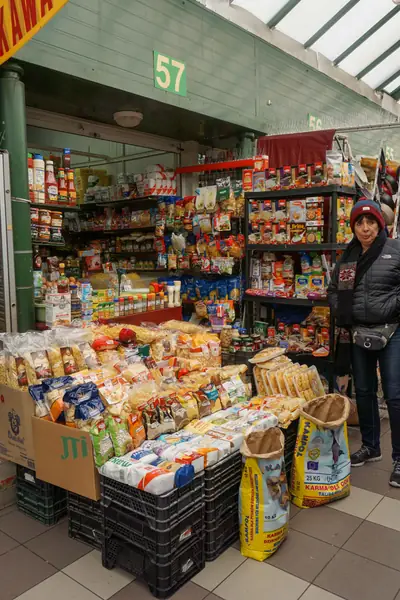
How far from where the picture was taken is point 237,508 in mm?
2717

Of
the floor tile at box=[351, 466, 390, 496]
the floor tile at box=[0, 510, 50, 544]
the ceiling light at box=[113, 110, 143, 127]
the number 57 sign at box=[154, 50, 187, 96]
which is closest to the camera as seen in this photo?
the floor tile at box=[0, 510, 50, 544]

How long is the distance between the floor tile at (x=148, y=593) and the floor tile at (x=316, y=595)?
0.45 metres

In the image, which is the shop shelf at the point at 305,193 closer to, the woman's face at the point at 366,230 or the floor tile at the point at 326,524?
the woman's face at the point at 366,230

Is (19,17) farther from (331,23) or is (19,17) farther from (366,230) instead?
(331,23)

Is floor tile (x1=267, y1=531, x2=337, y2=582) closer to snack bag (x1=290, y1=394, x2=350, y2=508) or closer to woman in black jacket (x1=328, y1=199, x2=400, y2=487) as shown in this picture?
snack bag (x1=290, y1=394, x2=350, y2=508)

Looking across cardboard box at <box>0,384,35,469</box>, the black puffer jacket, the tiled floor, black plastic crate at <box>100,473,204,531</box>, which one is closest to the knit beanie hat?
the black puffer jacket

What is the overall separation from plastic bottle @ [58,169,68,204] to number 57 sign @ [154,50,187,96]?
51.8 inches

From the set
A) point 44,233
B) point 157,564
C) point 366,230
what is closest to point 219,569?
point 157,564

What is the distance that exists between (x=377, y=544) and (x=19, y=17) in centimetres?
353

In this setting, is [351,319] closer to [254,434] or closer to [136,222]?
[254,434]

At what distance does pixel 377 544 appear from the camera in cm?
267

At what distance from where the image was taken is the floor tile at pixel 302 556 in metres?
2.46

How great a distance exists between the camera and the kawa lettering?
2697 mm

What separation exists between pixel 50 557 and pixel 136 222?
4475 millimetres
